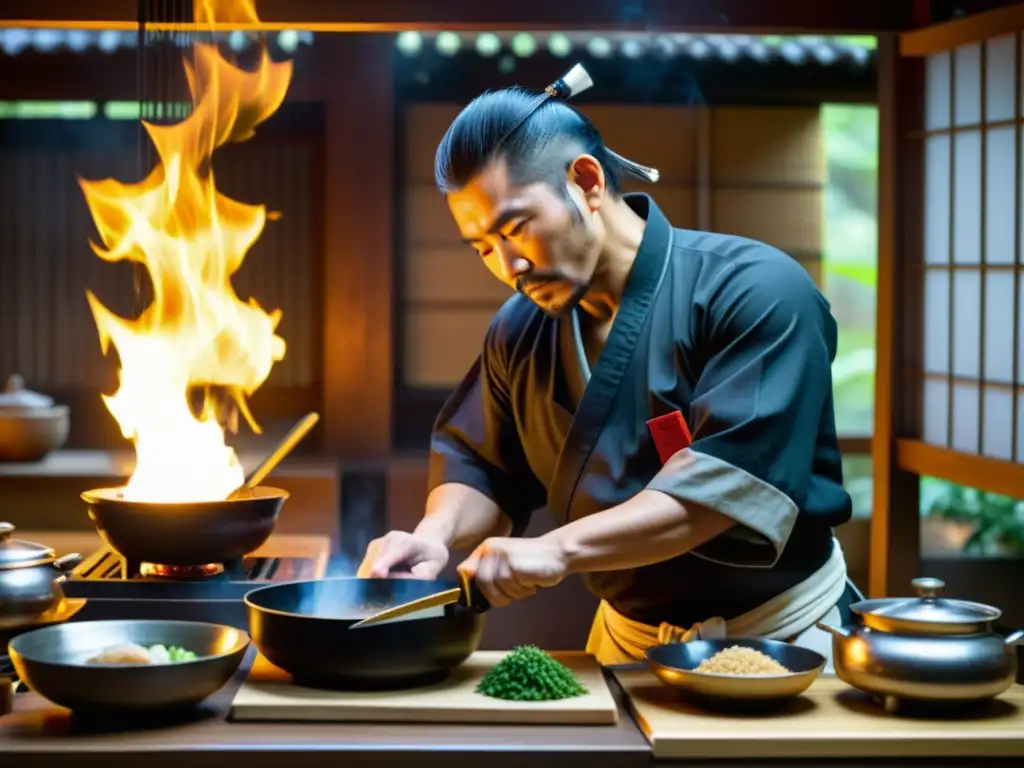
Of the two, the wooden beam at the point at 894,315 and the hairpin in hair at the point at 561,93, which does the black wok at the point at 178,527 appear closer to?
the hairpin in hair at the point at 561,93

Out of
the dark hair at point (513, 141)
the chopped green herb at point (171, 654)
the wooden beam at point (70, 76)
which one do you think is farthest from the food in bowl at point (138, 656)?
the wooden beam at point (70, 76)

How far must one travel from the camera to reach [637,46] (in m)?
7.09

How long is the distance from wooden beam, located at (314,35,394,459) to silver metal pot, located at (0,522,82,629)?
4323 millimetres

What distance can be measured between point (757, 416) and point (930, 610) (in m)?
0.45

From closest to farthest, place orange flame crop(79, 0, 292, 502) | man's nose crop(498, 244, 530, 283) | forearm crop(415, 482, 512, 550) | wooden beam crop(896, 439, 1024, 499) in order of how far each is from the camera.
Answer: man's nose crop(498, 244, 530, 283) → forearm crop(415, 482, 512, 550) → orange flame crop(79, 0, 292, 502) → wooden beam crop(896, 439, 1024, 499)

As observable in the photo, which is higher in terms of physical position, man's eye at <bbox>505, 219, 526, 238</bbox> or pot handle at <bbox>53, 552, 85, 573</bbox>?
man's eye at <bbox>505, 219, 526, 238</bbox>

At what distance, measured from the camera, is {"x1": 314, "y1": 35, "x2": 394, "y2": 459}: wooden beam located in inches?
273

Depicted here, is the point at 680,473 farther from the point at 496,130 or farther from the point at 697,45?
the point at 697,45

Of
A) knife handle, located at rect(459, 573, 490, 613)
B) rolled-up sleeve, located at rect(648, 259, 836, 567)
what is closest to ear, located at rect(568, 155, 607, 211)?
rolled-up sleeve, located at rect(648, 259, 836, 567)

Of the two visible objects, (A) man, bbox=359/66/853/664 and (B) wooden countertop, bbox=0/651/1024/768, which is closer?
(B) wooden countertop, bbox=0/651/1024/768

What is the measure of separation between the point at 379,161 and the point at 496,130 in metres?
4.50

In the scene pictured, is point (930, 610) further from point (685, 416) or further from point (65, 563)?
point (65, 563)

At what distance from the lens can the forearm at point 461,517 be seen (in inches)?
114

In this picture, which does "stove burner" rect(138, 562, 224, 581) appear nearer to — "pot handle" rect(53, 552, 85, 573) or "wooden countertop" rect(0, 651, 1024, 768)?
"pot handle" rect(53, 552, 85, 573)
